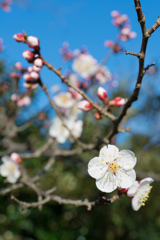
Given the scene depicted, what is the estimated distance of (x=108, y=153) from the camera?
1079 millimetres

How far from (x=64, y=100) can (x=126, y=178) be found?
168 cm

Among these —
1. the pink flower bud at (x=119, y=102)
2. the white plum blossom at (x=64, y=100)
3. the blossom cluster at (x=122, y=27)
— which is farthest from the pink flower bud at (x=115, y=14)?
the pink flower bud at (x=119, y=102)

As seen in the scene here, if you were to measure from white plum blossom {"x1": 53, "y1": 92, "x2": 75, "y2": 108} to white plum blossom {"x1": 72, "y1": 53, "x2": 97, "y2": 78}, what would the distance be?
18.1 inches

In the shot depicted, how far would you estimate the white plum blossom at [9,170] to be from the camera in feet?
5.57

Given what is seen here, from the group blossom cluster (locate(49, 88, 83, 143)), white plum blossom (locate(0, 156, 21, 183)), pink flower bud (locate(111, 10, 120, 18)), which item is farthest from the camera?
pink flower bud (locate(111, 10, 120, 18))

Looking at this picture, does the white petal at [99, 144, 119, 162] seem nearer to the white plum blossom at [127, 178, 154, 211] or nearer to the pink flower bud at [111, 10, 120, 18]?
the white plum blossom at [127, 178, 154, 211]

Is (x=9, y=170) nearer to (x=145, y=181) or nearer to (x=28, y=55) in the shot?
(x=28, y=55)

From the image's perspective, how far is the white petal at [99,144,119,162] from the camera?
1065mm

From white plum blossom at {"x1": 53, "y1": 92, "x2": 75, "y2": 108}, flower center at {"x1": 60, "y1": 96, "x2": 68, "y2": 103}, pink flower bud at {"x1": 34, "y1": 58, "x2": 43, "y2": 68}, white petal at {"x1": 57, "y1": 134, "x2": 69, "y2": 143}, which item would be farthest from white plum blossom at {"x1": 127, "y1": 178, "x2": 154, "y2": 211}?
flower center at {"x1": 60, "y1": 96, "x2": 68, "y2": 103}

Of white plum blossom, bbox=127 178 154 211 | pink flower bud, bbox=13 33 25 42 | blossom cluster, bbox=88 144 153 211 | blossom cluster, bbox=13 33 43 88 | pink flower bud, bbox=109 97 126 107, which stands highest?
pink flower bud, bbox=13 33 25 42

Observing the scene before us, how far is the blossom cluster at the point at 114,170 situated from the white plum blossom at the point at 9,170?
0.78 m

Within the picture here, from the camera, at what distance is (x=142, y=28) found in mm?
832

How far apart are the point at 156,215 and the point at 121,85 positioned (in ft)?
8.70

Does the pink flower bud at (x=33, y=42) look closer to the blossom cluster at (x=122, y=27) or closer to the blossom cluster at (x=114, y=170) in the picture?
the blossom cluster at (x=114, y=170)
